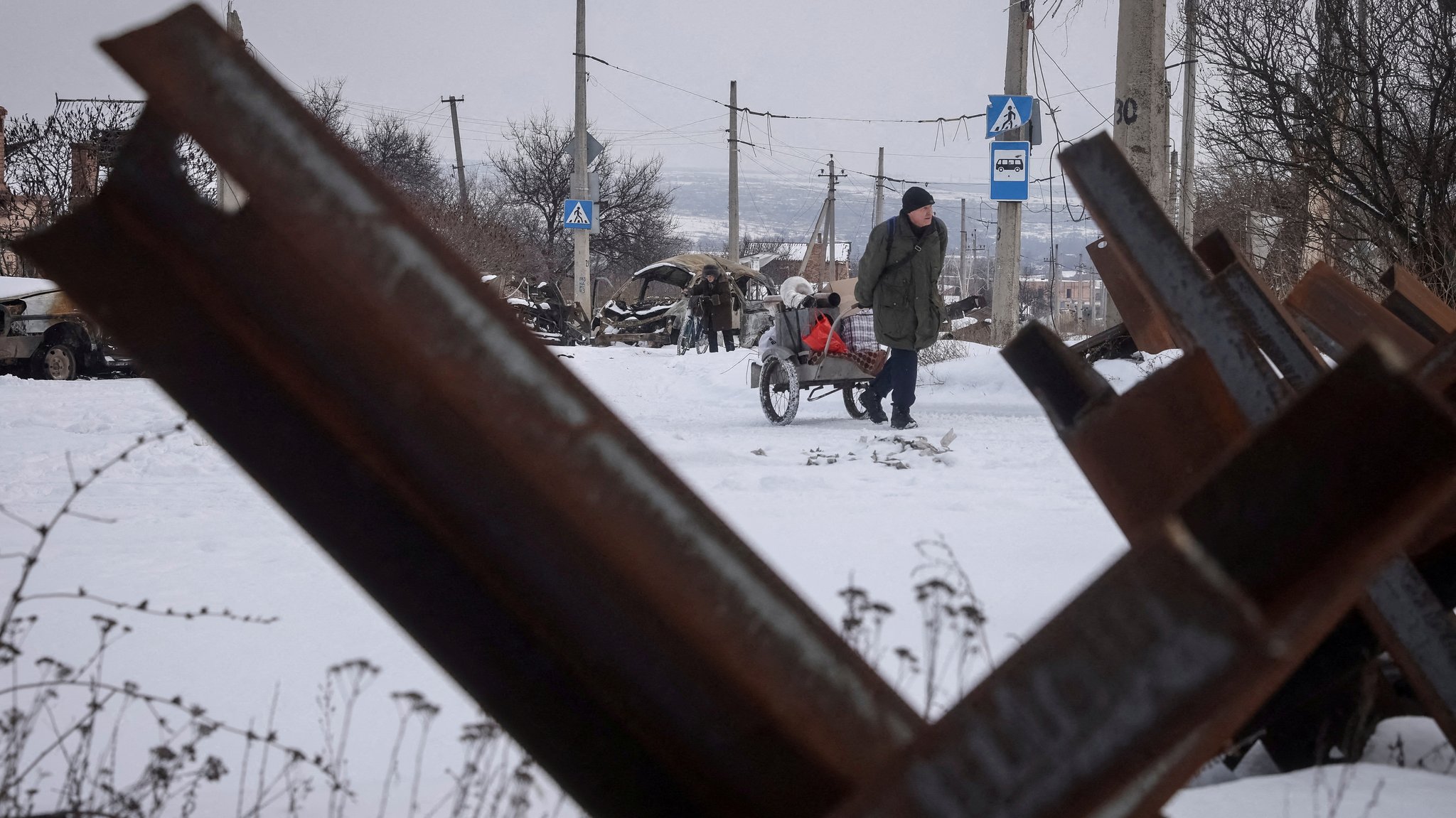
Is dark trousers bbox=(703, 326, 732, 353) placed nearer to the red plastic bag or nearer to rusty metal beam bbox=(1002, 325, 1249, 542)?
the red plastic bag

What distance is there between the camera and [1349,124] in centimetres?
1039

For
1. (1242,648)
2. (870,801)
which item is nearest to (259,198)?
(870,801)

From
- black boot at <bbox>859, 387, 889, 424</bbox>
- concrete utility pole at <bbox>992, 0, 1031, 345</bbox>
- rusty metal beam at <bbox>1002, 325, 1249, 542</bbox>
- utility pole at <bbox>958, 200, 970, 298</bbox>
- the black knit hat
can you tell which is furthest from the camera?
utility pole at <bbox>958, 200, 970, 298</bbox>

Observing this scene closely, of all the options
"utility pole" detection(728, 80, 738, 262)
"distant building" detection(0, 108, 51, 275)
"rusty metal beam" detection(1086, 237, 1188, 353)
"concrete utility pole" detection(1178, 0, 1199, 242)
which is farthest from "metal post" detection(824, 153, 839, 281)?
"rusty metal beam" detection(1086, 237, 1188, 353)

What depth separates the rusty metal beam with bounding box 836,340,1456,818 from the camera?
650mm

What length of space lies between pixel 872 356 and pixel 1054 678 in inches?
360

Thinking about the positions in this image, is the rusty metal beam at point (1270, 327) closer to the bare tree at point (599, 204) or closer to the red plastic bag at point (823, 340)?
the red plastic bag at point (823, 340)

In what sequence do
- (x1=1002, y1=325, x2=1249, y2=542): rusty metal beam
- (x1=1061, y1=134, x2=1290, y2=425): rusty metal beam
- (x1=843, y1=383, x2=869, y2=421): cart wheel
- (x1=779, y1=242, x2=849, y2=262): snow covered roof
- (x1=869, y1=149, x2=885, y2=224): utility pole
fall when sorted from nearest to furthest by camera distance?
(x1=1002, y1=325, x2=1249, y2=542): rusty metal beam, (x1=1061, y1=134, x2=1290, y2=425): rusty metal beam, (x1=843, y1=383, x2=869, y2=421): cart wheel, (x1=869, y1=149, x2=885, y2=224): utility pole, (x1=779, y1=242, x2=849, y2=262): snow covered roof

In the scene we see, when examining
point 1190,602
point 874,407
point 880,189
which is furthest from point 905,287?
point 880,189

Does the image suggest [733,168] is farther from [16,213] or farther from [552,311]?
[16,213]

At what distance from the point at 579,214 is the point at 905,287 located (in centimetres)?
1619

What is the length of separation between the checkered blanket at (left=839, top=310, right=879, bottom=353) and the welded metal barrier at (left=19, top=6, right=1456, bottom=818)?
29.2 ft

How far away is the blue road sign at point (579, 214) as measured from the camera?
24.3 m

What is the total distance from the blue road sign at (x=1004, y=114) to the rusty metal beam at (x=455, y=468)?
13525 mm
